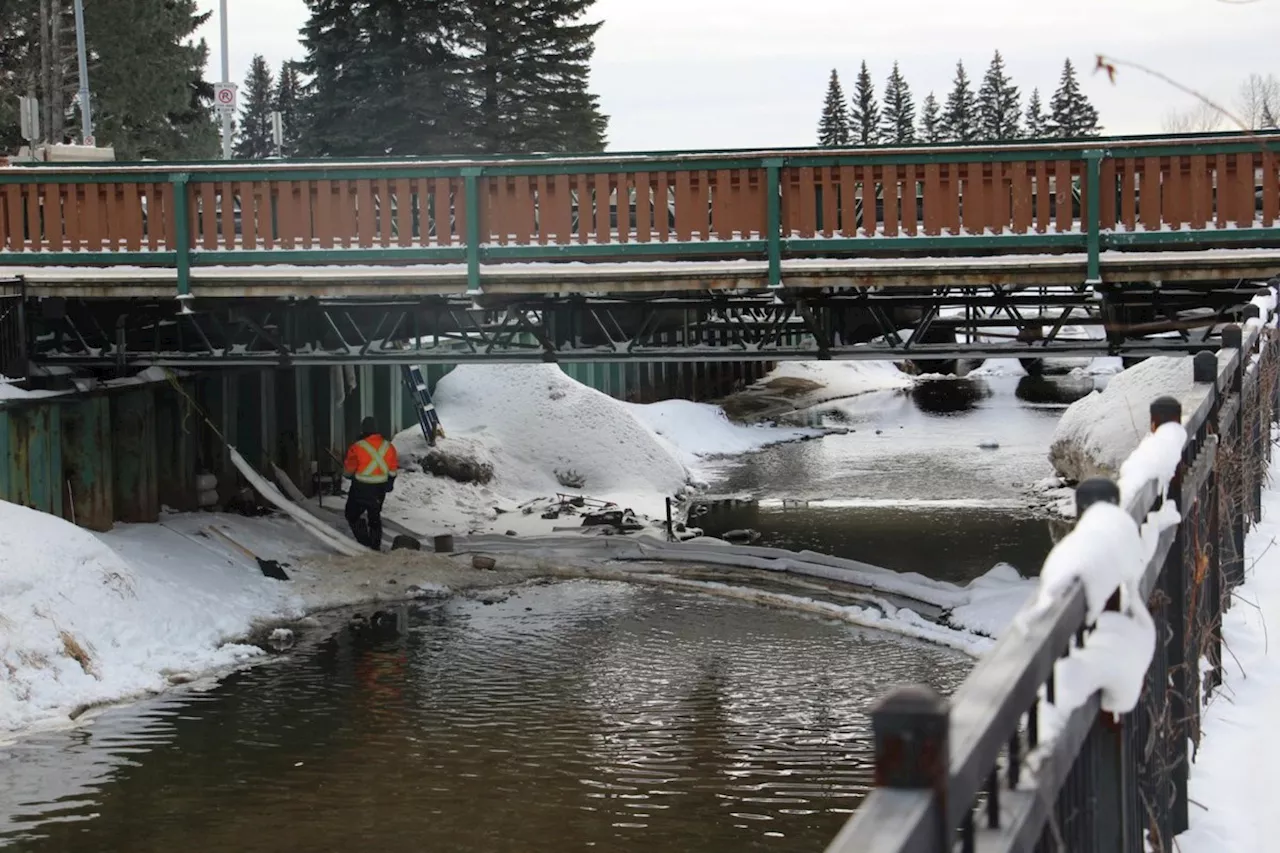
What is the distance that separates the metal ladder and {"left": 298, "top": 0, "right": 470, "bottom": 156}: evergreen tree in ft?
64.9

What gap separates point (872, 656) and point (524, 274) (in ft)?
17.7

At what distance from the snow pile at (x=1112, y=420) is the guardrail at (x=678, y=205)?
5.27 meters

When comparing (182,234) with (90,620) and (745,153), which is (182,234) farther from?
(745,153)

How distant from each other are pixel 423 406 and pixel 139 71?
20267mm

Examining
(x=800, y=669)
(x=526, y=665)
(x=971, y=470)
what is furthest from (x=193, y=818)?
(x=971, y=470)

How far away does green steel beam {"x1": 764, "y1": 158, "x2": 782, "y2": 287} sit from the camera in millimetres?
15773

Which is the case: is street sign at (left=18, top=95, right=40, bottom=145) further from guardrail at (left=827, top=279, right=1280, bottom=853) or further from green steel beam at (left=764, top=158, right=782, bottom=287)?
guardrail at (left=827, top=279, right=1280, bottom=853)

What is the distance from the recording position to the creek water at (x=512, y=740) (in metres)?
10.4

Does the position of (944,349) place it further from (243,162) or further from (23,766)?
(23,766)

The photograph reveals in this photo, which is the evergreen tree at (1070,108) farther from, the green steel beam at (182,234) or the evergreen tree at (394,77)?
the green steel beam at (182,234)

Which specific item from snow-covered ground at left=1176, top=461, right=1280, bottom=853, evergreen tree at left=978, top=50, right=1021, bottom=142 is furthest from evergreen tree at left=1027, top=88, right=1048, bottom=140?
snow-covered ground at left=1176, top=461, right=1280, bottom=853

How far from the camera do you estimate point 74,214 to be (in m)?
17.4

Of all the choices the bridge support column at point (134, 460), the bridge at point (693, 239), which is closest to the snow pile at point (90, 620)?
the bridge support column at point (134, 460)

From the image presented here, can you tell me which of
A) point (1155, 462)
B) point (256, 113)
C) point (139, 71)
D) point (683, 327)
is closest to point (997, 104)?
point (256, 113)
